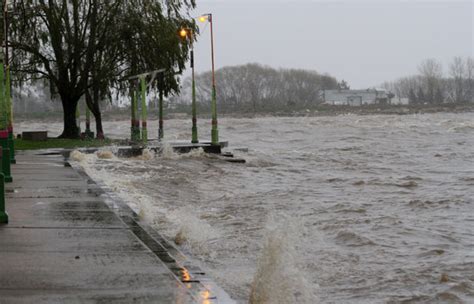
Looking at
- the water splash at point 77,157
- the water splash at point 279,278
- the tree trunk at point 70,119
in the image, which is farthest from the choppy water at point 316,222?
the tree trunk at point 70,119

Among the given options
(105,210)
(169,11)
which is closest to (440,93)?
(169,11)

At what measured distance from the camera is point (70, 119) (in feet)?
129

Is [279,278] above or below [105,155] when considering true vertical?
above

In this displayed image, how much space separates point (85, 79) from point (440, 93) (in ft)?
514

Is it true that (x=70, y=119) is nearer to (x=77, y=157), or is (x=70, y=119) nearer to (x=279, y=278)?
(x=77, y=157)

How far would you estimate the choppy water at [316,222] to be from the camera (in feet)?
28.7

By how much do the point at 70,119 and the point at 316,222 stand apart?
26.6 meters

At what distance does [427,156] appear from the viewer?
36.2m

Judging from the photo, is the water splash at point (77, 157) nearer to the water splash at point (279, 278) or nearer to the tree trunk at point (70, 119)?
the tree trunk at point (70, 119)

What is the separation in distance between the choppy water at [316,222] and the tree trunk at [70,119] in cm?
1049

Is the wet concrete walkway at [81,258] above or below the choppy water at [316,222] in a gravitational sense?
above

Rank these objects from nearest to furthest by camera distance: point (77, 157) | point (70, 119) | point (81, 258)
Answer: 1. point (81, 258)
2. point (77, 157)
3. point (70, 119)

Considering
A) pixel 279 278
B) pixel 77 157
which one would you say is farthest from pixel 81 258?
pixel 77 157

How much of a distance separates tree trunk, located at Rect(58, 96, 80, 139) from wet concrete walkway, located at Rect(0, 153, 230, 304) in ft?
82.0
